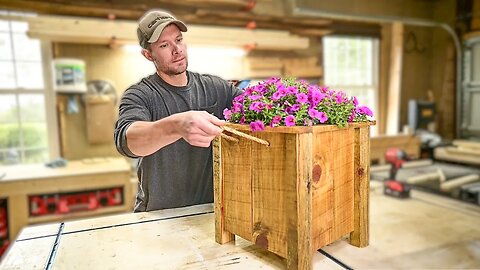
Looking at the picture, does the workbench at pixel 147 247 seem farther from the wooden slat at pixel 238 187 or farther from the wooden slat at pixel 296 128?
the wooden slat at pixel 296 128

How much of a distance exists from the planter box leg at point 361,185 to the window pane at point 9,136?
148 inches

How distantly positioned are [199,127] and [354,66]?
16.4 ft

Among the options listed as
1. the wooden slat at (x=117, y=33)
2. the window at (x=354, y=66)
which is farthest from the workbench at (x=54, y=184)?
the window at (x=354, y=66)

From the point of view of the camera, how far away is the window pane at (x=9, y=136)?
3635 millimetres

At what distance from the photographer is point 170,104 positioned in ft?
5.19

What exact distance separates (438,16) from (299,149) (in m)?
6.13

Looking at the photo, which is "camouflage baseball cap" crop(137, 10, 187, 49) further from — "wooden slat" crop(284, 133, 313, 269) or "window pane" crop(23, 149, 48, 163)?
"window pane" crop(23, 149, 48, 163)

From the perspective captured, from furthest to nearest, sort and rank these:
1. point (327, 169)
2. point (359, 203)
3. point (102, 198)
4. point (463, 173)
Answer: point (463, 173)
point (102, 198)
point (359, 203)
point (327, 169)

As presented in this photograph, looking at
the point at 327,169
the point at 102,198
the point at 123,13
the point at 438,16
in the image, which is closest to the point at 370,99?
the point at 438,16

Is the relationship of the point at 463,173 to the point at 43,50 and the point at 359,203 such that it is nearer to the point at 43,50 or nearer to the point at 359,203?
the point at 359,203

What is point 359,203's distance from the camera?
1.07 metres

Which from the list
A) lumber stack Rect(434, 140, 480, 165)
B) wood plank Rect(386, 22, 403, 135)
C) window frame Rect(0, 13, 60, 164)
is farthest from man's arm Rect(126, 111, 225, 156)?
wood plank Rect(386, 22, 403, 135)

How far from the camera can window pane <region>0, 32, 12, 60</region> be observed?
356 cm

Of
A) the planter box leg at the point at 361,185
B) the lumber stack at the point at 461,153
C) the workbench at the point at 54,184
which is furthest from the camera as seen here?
the lumber stack at the point at 461,153
